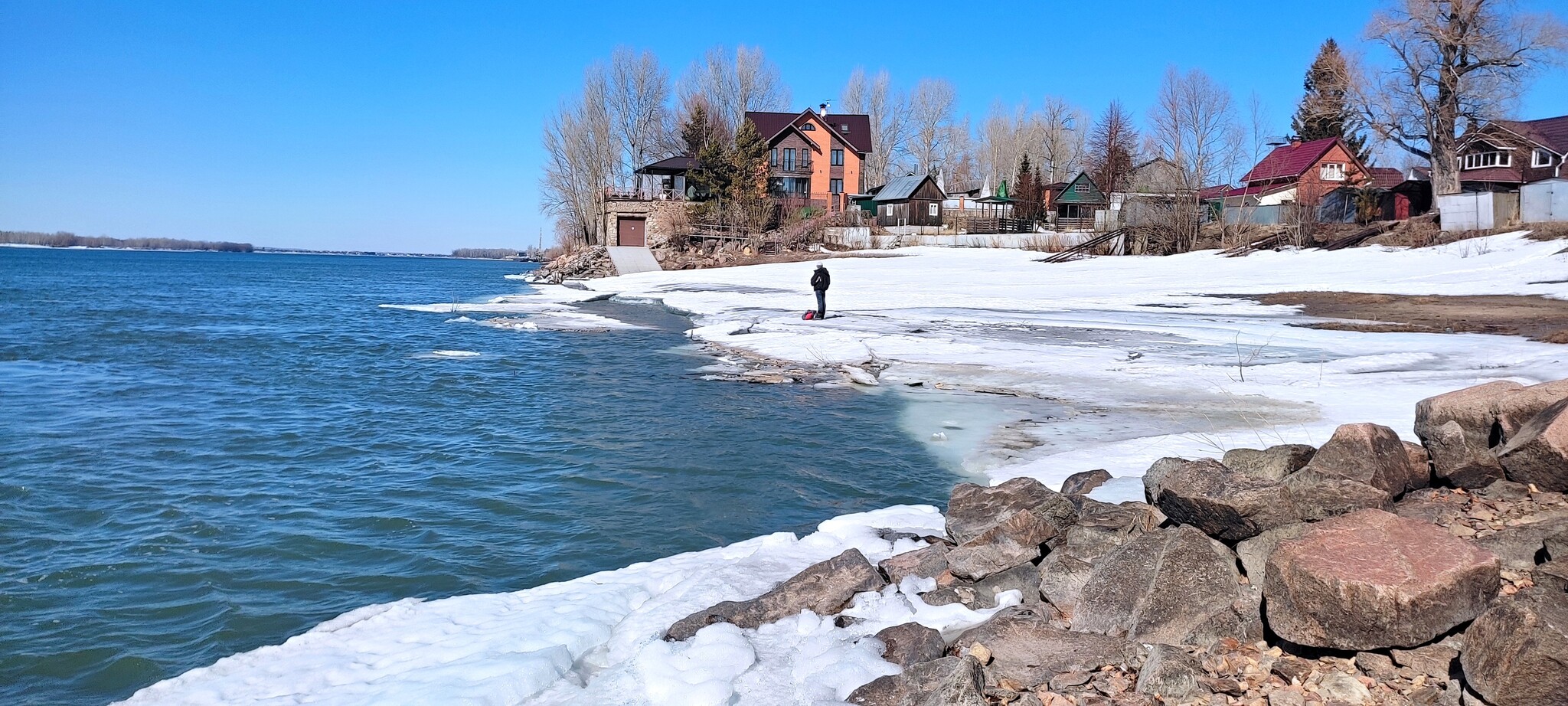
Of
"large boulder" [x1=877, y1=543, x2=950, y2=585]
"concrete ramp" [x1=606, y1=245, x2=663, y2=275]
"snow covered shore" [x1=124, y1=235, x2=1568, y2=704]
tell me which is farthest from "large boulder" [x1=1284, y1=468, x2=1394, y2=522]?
"concrete ramp" [x1=606, y1=245, x2=663, y2=275]

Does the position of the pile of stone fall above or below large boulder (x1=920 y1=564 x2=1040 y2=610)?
above

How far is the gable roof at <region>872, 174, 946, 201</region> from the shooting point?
216 ft

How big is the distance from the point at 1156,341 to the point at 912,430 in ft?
28.8

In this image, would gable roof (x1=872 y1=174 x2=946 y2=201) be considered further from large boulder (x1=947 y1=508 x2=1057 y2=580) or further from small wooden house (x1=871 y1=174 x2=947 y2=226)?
large boulder (x1=947 y1=508 x2=1057 y2=580)

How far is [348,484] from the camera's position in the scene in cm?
991

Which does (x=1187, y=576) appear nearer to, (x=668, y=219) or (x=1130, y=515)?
(x=1130, y=515)

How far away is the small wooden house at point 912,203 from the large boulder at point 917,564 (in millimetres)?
60218

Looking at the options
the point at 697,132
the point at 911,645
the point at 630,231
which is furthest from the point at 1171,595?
the point at 697,132

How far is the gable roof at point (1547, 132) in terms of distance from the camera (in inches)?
1975

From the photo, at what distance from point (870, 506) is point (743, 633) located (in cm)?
350

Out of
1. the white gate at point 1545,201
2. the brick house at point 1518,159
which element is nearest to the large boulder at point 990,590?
the white gate at point 1545,201

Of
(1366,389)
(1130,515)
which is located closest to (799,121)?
(1366,389)

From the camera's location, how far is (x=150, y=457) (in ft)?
36.0

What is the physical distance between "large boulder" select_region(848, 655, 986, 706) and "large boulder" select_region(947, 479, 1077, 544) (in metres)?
1.76
